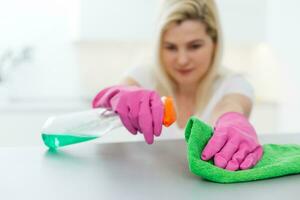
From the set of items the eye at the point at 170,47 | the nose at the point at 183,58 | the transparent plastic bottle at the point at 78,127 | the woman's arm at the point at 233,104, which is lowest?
the woman's arm at the point at 233,104

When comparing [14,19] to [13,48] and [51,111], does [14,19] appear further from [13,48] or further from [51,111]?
[51,111]

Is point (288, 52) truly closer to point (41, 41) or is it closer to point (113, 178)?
point (41, 41)

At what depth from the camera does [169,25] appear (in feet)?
3.86

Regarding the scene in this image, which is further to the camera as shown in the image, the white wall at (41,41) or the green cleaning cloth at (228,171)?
the white wall at (41,41)

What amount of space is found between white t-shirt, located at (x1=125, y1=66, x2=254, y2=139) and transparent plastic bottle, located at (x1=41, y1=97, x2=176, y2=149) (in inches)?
20.6

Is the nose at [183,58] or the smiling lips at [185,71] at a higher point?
the nose at [183,58]

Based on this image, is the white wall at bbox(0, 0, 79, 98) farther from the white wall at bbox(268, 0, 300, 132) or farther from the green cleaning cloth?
the green cleaning cloth

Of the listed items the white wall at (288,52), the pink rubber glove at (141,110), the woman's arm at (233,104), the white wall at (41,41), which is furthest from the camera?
the white wall at (41,41)

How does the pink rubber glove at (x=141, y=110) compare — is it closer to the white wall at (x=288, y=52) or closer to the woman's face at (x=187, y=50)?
the woman's face at (x=187, y=50)

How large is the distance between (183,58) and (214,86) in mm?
156

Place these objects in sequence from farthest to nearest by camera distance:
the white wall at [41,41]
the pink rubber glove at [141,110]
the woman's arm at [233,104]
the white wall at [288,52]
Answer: the white wall at [41,41] < the white wall at [288,52] < the woman's arm at [233,104] < the pink rubber glove at [141,110]

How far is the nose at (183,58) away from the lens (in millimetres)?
1201

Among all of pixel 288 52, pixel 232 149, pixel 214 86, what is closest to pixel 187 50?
pixel 214 86

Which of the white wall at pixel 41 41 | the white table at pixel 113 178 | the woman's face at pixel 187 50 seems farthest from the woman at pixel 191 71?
the white wall at pixel 41 41
